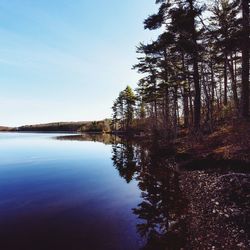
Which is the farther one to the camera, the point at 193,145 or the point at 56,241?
the point at 193,145

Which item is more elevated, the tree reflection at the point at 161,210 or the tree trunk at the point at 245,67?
the tree trunk at the point at 245,67

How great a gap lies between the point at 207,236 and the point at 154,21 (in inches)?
687

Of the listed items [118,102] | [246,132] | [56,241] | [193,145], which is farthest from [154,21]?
[118,102]

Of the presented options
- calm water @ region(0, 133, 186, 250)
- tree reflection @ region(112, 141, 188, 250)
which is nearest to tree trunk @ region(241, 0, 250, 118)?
tree reflection @ region(112, 141, 188, 250)

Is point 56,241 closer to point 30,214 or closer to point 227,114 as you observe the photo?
point 30,214

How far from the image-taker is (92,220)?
7.71 m

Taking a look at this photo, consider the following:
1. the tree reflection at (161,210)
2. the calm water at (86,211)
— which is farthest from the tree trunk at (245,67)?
the calm water at (86,211)

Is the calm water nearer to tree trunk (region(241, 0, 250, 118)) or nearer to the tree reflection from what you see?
the tree reflection

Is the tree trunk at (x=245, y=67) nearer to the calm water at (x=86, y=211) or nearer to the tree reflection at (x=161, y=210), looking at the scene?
the tree reflection at (x=161, y=210)

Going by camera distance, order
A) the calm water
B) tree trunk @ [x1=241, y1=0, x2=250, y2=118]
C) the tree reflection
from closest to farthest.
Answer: the tree reflection < the calm water < tree trunk @ [x1=241, y1=0, x2=250, y2=118]

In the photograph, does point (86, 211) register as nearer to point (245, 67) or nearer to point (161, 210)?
point (161, 210)

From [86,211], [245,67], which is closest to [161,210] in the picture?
[86,211]

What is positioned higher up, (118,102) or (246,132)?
(118,102)

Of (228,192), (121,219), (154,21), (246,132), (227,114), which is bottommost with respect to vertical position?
(121,219)
